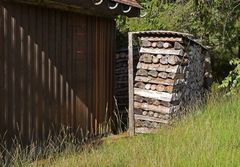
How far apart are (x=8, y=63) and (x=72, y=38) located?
202 centimetres

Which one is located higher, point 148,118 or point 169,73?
point 169,73

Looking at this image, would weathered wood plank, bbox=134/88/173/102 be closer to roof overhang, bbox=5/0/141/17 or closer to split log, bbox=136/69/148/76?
split log, bbox=136/69/148/76

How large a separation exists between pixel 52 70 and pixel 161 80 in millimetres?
2558

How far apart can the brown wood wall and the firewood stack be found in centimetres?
87

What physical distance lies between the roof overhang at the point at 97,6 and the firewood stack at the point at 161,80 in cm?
75

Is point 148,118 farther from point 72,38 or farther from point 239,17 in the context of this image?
point 239,17

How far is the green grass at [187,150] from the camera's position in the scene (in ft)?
19.5

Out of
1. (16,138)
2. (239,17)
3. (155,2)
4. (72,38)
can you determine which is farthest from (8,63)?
(239,17)

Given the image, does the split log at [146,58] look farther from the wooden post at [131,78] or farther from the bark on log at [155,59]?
the wooden post at [131,78]

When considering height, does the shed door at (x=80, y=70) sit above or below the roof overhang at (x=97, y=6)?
below

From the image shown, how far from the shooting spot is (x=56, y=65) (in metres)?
9.23

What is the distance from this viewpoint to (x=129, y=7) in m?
10.8

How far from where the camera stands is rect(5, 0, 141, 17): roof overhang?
28.2 ft

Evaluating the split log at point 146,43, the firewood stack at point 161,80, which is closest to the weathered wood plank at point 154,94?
the firewood stack at point 161,80
